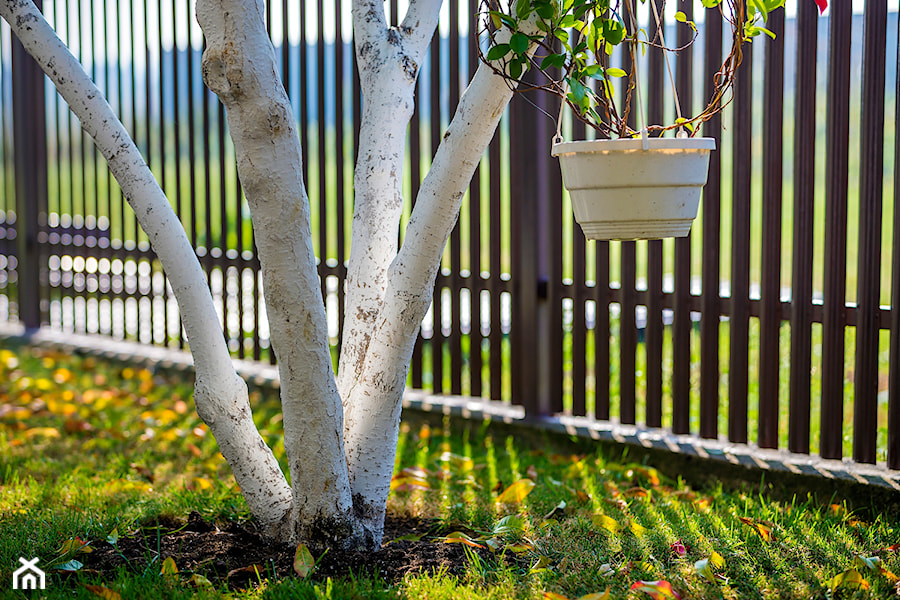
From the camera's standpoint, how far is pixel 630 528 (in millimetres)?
2932

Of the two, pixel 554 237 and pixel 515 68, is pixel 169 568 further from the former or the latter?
pixel 554 237

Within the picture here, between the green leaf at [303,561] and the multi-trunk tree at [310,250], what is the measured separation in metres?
0.07

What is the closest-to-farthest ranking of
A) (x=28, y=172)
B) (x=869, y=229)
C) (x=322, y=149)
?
(x=869, y=229) < (x=322, y=149) < (x=28, y=172)

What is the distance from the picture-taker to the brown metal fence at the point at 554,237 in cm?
331

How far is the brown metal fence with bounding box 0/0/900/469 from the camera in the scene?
130 inches

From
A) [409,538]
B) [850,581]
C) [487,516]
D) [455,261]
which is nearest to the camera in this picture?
[850,581]

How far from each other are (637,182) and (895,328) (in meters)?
1.49

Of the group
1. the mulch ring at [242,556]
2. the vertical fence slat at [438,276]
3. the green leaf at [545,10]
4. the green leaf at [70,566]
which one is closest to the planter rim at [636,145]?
the green leaf at [545,10]

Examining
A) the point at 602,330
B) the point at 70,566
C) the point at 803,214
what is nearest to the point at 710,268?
the point at 803,214

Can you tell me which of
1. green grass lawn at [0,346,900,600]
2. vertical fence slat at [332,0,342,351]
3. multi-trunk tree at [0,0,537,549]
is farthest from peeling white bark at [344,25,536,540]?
vertical fence slat at [332,0,342,351]

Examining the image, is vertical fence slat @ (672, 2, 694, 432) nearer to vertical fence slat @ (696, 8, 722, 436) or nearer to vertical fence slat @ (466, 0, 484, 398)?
vertical fence slat @ (696, 8, 722, 436)

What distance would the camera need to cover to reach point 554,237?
4066 millimetres

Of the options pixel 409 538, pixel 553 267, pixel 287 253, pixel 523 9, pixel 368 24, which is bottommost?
pixel 409 538

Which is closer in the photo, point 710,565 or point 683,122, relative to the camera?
point 683,122
